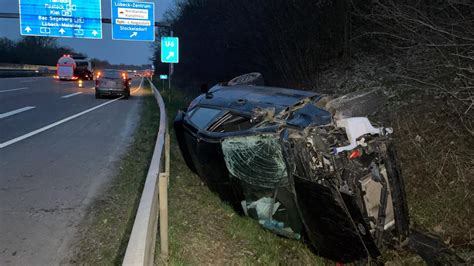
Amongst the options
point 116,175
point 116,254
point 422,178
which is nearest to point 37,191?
point 116,175

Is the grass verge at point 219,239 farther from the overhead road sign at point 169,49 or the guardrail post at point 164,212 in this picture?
the overhead road sign at point 169,49

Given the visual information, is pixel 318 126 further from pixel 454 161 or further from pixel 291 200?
pixel 454 161

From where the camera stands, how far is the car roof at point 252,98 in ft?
18.9

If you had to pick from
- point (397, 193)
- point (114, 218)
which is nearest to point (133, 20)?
point (114, 218)

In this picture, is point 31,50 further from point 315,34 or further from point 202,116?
point 202,116

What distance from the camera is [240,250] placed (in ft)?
16.9

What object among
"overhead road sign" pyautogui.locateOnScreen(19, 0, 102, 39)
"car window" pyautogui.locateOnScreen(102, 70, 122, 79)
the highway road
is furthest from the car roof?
"overhead road sign" pyautogui.locateOnScreen(19, 0, 102, 39)

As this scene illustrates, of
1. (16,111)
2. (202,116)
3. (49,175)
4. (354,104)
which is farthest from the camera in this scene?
(16,111)

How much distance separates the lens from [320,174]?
435cm

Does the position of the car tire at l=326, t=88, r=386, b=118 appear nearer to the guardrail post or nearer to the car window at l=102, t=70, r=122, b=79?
the guardrail post

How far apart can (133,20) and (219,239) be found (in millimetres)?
24480

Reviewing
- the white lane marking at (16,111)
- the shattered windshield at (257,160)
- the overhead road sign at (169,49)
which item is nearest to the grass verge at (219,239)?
the shattered windshield at (257,160)

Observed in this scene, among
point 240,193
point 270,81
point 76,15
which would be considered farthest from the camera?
point 76,15

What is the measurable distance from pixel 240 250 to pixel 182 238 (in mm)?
687
